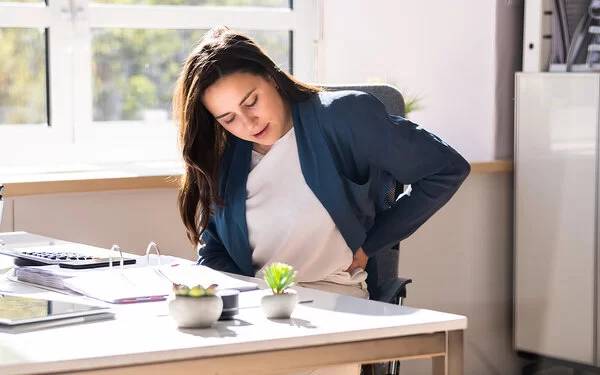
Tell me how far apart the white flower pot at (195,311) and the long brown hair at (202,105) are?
2.42 feet

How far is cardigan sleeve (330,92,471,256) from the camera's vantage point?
82.8 inches

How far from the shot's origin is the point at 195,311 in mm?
1418

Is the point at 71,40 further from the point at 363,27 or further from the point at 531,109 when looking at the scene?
the point at 531,109

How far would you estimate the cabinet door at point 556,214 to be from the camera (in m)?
3.34

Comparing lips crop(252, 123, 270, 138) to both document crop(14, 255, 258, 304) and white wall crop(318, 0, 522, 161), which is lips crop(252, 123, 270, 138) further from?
white wall crop(318, 0, 522, 161)

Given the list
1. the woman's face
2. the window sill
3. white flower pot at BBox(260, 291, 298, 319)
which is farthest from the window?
white flower pot at BBox(260, 291, 298, 319)

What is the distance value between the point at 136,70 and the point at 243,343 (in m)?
2.49

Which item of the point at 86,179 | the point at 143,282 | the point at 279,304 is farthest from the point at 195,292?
the point at 86,179

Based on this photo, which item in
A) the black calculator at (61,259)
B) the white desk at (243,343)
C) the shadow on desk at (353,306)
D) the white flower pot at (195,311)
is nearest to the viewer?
the white desk at (243,343)

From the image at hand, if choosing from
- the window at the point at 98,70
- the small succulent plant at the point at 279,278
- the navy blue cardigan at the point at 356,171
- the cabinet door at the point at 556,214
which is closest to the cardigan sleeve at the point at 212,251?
the navy blue cardigan at the point at 356,171

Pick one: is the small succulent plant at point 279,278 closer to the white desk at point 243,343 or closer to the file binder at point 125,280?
the white desk at point 243,343

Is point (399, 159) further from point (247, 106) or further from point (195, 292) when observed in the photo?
point (195, 292)

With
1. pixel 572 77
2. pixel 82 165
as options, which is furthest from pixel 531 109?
pixel 82 165

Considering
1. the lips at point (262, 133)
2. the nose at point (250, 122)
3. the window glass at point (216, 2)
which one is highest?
the window glass at point (216, 2)
